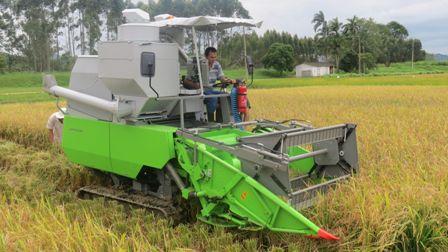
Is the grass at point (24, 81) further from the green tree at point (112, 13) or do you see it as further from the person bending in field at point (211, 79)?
the person bending in field at point (211, 79)

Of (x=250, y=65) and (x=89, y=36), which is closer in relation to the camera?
(x=250, y=65)

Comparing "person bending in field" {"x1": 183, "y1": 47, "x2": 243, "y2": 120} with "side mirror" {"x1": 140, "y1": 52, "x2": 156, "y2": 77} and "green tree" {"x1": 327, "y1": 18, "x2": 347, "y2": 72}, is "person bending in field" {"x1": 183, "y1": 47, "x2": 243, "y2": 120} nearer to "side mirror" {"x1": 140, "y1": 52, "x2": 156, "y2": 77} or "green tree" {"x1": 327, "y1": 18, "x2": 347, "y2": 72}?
"side mirror" {"x1": 140, "y1": 52, "x2": 156, "y2": 77}

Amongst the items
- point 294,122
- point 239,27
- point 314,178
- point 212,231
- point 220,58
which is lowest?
point 212,231

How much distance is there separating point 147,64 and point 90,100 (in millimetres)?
1368

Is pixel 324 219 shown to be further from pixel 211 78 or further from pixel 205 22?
pixel 211 78

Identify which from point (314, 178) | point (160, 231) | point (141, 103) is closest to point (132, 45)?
point (141, 103)

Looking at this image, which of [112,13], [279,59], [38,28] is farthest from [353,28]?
[38,28]

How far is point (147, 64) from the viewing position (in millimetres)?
5363

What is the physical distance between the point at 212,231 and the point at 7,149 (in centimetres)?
578

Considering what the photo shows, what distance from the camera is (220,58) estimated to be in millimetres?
6855

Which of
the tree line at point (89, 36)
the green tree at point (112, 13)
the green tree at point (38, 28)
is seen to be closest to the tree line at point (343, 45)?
the tree line at point (89, 36)

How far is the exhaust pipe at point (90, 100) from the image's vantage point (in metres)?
5.75

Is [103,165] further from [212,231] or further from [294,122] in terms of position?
[294,122]

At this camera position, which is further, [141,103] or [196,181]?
[141,103]
